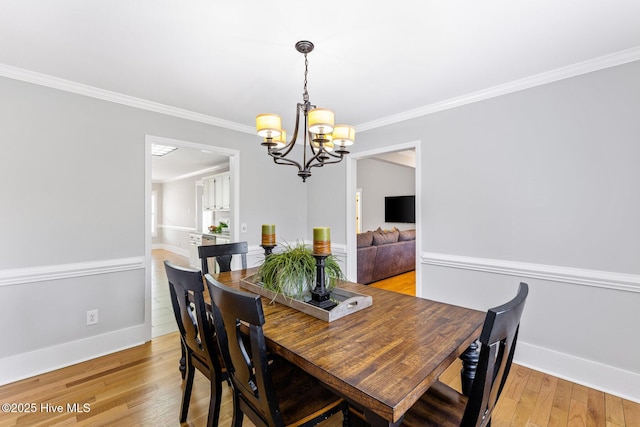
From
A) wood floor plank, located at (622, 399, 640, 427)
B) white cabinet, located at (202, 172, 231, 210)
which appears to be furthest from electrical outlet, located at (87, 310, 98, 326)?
wood floor plank, located at (622, 399, 640, 427)

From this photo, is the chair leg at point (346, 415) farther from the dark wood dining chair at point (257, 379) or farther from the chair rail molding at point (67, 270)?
the chair rail molding at point (67, 270)

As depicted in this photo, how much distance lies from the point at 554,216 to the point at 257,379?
2561 mm

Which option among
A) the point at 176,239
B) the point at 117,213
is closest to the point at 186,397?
the point at 117,213

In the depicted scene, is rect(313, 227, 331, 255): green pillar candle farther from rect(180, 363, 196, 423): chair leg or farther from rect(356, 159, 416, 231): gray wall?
rect(356, 159, 416, 231): gray wall

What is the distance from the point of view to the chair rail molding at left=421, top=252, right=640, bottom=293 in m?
2.07

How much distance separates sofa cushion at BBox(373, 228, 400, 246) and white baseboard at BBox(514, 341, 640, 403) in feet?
8.82

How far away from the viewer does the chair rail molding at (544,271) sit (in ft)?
6.78

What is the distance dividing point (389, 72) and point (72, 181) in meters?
2.89

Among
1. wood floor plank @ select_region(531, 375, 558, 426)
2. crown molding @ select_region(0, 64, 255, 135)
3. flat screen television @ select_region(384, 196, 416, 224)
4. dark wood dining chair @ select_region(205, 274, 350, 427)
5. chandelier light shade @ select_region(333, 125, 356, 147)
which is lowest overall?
wood floor plank @ select_region(531, 375, 558, 426)

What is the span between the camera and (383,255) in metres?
5.07

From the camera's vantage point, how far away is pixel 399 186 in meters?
8.07

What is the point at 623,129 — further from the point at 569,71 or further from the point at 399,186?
the point at 399,186

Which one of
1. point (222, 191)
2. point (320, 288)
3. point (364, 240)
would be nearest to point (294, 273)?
point (320, 288)

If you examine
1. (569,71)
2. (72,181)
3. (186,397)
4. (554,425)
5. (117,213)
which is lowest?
(554,425)
